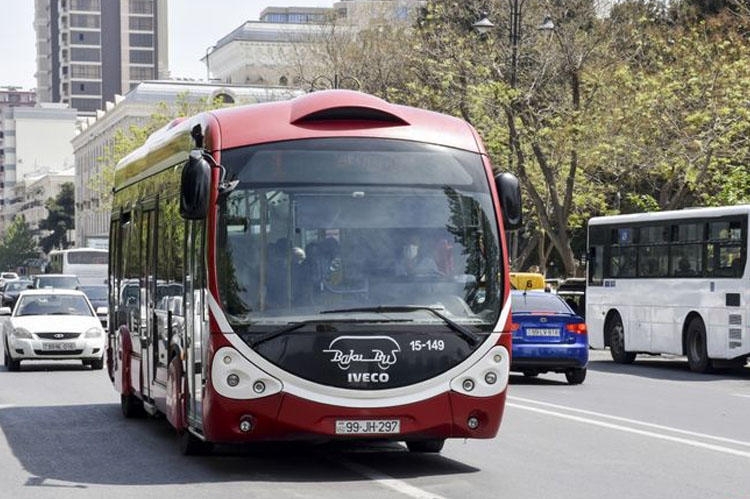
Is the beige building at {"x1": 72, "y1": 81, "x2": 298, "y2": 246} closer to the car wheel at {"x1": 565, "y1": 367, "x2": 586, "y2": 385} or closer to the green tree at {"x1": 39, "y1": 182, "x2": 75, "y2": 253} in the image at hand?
the green tree at {"x1": 39, "y1": 182, "x2": 75, "y2": 253}

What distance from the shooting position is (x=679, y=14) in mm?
59594

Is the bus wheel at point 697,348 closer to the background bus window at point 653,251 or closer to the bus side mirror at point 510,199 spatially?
the background bus window at point 653,251

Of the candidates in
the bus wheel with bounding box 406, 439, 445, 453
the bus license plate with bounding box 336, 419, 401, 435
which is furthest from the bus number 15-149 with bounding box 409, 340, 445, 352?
the bus wheel with bounding box 406, 439, 445, 453

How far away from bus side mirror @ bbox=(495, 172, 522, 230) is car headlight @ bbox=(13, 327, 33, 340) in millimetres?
17755

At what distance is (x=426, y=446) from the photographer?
47.3 ft

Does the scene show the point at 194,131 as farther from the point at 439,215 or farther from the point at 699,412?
the point at 699,412

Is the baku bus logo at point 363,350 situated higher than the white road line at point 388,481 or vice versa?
the baku bus logo at point 363,350

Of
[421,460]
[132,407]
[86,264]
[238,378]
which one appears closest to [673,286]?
[132,407]

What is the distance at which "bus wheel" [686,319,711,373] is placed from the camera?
2923cm

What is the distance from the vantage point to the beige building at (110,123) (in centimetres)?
10894

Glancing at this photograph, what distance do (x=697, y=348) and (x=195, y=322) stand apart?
1806cm

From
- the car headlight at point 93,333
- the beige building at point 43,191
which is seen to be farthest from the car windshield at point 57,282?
the beige building at point 43,191

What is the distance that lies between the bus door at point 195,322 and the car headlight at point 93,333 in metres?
16.2

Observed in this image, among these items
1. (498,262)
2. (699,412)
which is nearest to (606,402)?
(699,412)
